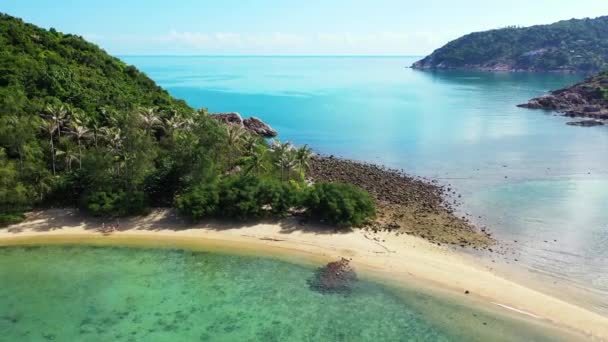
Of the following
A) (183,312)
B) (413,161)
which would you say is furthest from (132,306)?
(413,161)

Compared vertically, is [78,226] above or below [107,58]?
below

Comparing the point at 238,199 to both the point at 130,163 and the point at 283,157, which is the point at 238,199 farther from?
the point at 130,163

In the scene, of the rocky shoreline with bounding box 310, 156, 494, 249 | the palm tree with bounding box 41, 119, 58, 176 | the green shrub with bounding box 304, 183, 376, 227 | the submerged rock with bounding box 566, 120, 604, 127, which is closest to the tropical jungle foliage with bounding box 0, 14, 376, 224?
the palm tree with bounding box 41, 119, 58, 176

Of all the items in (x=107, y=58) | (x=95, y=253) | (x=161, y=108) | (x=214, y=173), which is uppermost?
(x=107, y=58)

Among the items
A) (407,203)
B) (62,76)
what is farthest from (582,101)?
(62,76)

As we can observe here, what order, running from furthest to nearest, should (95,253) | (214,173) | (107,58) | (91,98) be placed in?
(107,58)
(91,98)
(214,173)
(95,253)

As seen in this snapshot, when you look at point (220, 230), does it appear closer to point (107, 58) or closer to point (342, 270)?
point (342, 270)

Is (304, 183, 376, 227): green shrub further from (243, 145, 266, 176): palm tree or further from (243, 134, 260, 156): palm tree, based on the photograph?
(243, 134, 260, 156): palm tree
